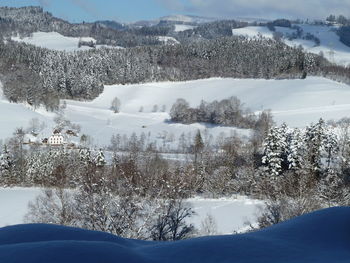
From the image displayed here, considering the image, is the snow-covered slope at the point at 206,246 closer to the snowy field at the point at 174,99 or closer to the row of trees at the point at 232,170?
the row of trees at the point at 232,170

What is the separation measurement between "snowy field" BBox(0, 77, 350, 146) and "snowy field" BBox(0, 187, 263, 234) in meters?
31.0

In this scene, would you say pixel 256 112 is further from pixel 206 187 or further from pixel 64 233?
pixel 64 233

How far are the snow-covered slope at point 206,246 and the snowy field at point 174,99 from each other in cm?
5930

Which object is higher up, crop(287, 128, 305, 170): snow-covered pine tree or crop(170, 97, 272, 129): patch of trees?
crop(170, 97, 272, 129): patch of trees

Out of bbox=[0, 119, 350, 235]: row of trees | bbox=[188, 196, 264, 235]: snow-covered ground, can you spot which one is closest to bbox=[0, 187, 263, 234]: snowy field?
bbox=[188, 196, 264, 235]: snow-covered ground

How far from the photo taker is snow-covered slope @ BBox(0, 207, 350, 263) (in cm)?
523

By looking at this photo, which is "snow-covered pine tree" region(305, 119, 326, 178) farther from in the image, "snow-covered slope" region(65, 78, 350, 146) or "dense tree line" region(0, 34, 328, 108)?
"dense tree line" region(0, 34, 328, 108)

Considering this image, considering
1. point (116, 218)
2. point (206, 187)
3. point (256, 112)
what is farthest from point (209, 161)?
point (256, 112)

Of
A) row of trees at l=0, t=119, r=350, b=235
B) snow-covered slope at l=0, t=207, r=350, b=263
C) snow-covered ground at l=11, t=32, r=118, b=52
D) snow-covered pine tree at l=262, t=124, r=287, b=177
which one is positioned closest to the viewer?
snow-covered slope at l=0, t=207, r=350, b=263

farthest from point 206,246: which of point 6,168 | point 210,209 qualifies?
point 6,168

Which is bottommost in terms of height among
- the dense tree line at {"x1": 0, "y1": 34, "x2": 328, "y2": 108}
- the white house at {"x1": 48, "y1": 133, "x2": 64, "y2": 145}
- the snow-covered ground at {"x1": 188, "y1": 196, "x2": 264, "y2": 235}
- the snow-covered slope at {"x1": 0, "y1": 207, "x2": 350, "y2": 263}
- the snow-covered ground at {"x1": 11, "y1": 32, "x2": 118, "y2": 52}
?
the snow-covered ground at {"x1": 188, "y1": 196, "x2": 264, "y2": 235}

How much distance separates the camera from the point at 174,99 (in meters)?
104

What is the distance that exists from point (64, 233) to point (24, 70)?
95.2m

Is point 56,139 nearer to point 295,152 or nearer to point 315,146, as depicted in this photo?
point 295,152
